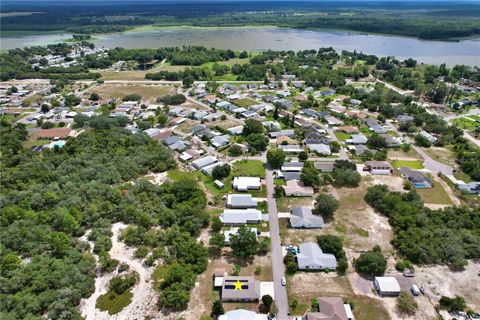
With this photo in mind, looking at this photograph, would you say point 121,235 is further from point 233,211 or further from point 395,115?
point 395,115

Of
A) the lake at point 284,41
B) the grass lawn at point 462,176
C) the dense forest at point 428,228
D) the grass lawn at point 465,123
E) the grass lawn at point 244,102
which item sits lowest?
the grass lawn at point 462,176

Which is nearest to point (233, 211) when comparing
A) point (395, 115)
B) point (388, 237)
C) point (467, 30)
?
point (388, 237)

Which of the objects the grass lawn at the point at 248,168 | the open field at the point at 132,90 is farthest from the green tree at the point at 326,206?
the open field at the point at 132,90

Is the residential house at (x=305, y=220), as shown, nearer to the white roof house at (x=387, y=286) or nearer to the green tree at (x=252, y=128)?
the white roof house at (x=387, y=286)

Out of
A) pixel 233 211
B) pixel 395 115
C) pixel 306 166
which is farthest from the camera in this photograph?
pixel 395 115

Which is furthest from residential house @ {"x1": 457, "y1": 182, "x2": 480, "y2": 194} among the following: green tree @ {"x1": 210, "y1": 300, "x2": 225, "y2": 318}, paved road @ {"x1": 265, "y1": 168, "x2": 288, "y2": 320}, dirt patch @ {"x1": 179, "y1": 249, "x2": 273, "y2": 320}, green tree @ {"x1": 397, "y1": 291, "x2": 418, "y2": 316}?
green tree @ {"x1": 210, "y1": 300, "x2": 225, "y2": 318}

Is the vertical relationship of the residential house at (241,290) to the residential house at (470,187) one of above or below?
below
